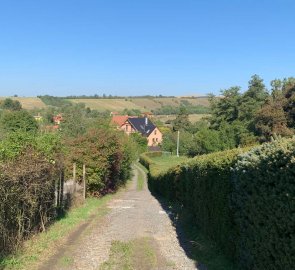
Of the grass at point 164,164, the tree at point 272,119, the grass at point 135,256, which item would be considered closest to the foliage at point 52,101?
the grass at point 164,164

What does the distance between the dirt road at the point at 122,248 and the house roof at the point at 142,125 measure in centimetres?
12330

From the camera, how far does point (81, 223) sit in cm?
1486

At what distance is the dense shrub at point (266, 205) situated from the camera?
19.1ft

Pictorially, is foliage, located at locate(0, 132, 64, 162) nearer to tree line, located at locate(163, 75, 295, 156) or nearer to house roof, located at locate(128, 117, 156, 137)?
tree line, located at locate(163, 75, 295, 156)

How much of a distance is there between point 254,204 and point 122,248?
4520mm

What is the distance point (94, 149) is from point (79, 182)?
3.50 m

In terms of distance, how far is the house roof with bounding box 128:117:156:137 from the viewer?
139250 millimetres

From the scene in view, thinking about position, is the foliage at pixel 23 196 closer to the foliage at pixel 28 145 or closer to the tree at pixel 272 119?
the foliage at pixel 28 145

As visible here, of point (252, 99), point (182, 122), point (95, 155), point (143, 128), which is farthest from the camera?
point (182, 122)

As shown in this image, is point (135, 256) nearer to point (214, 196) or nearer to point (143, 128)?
point (214, 196)

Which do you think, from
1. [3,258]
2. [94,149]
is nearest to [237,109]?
[94,149]

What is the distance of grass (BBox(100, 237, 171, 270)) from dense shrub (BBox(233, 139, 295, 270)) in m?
2.00

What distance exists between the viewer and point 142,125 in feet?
464

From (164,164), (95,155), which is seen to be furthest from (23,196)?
(164,164)
